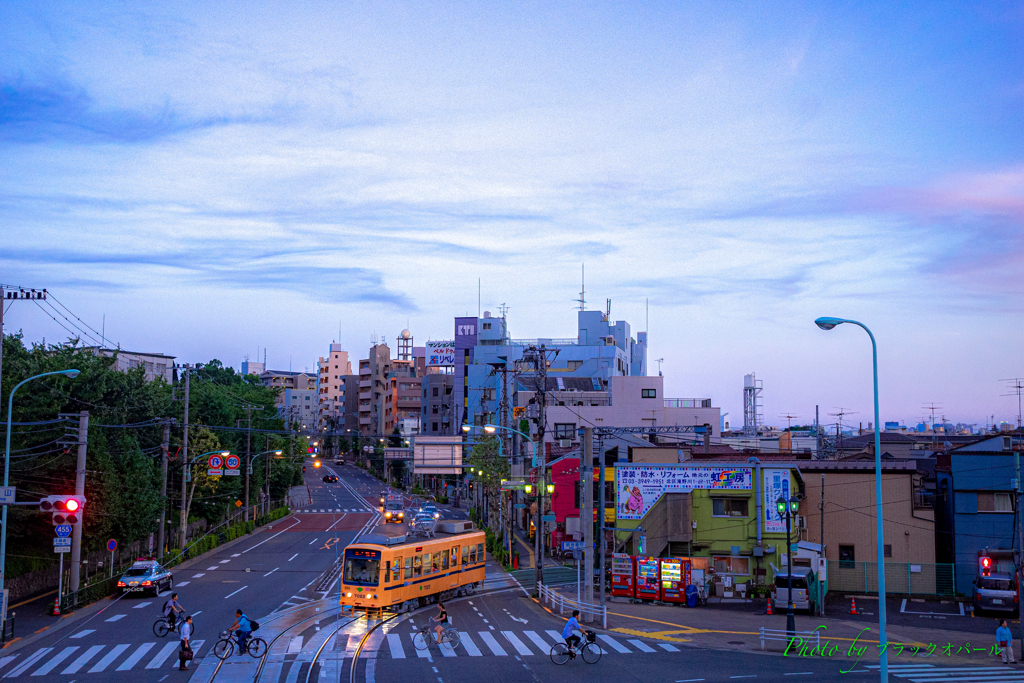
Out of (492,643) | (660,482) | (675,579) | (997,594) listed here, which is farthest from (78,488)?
(997,594)

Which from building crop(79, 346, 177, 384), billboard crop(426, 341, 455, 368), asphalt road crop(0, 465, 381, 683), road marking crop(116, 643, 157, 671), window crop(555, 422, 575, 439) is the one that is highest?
billboard crop(426, 341, 455, 368)

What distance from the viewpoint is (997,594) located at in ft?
126

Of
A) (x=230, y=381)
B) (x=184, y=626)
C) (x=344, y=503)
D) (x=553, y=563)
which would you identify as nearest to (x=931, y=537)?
(x=553, y=563)

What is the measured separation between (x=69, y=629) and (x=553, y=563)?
107ft

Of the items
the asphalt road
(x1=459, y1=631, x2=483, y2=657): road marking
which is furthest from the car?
(x1=459, y1=631, x2=483, y2=657): road marking

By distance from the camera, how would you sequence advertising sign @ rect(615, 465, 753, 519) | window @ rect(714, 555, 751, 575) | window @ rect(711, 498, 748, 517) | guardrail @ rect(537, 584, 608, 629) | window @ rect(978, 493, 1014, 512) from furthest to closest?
1. advertising sign @ rect(615, 465, 753, 519)
2. window @ rect(711, 498, 748, 517)
3. window @ rect(978, 493, 1014, 512)
4. window @ rect(714, 555, 751, 575)
5. guardrail @ rect(537, 584, 608, 629)

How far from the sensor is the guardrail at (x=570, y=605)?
3447cm

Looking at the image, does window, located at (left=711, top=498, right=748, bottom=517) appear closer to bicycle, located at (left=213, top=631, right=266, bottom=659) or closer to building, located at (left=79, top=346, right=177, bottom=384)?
bicycle, located at (left=213, top=631, right=266, bottom=659)

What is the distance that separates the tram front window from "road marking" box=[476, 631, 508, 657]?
531 centimetres

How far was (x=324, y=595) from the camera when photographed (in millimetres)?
42344

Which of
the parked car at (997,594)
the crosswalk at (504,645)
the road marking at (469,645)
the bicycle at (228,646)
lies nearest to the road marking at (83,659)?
the bicycle at (228,646)

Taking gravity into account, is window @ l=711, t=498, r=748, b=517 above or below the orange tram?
above

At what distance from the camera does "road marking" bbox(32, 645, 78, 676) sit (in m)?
25.0

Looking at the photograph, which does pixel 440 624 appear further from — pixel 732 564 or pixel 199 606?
pixel 732 564
